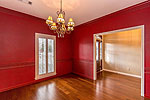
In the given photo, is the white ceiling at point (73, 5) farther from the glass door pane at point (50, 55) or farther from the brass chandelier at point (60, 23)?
the glass door pane at point (50, 55)

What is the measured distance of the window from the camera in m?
3.34

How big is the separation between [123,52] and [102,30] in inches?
90.8

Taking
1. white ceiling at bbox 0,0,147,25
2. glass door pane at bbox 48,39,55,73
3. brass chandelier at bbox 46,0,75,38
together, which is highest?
white ceiling at bbox 0,0,147,25

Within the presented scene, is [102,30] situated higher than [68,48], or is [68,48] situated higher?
[102,30]

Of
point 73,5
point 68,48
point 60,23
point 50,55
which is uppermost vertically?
point 73,5

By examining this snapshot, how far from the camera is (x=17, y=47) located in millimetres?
2857

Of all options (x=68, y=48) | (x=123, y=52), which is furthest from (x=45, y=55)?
(x=123, y=52)

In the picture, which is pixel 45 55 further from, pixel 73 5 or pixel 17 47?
pixel 73 5

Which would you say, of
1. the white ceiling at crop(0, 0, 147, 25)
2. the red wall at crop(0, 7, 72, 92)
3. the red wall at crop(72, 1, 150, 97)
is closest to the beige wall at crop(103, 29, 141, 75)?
the red wall at crop(72, 1, 150, 97)

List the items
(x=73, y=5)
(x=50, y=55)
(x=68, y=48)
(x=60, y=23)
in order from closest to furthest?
(x=60, y=23) → (x=73, y=5) → (x=50, y=55) → (x=68, y=48)

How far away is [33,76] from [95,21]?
3922 mm

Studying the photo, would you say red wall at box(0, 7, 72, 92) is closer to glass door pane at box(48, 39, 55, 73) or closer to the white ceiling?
the white ceiling

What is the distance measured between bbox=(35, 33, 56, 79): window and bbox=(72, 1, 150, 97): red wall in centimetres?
145

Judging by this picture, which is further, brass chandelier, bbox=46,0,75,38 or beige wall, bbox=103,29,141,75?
beige wall, bbox=103,29,141,75
